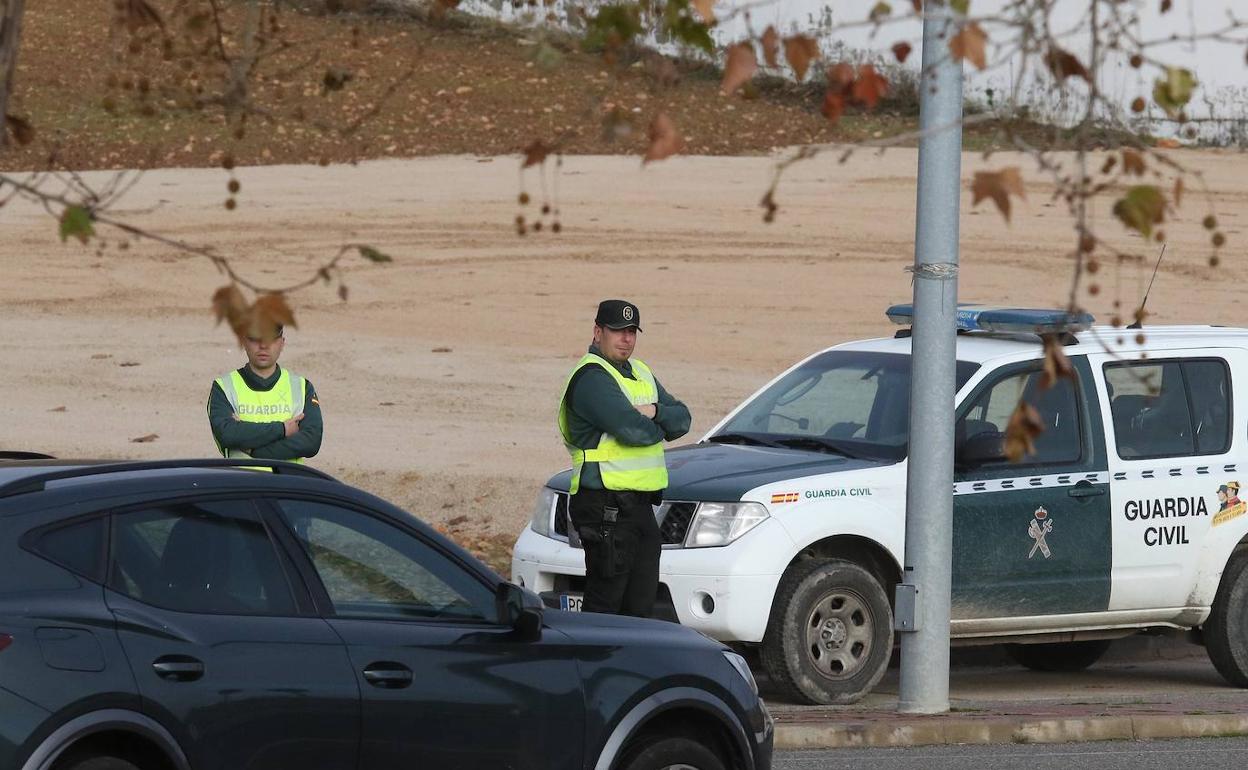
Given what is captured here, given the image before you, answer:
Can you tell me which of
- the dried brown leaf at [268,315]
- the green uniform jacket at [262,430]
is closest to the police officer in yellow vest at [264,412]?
the green uniform jacket at [262,430]

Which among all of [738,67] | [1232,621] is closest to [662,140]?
[738,67]

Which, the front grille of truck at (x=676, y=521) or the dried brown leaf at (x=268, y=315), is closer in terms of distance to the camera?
the dried brown leaf at (x=268, y=315)

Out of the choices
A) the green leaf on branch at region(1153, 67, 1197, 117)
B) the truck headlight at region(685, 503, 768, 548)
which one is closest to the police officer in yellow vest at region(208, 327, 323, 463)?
the truck headlight at region(685, 503, 768, 548)

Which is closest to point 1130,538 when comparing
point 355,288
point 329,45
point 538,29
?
point 538,29

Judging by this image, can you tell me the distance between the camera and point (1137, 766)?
33.3ft

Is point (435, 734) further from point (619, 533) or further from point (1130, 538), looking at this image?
point (1130, 538)

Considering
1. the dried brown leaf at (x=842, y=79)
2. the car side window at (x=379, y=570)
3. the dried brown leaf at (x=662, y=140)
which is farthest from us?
the car side window at (x=379, y=570)

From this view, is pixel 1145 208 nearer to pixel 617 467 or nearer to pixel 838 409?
pixel 617 467

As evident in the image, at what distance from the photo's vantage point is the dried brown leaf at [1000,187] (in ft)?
14.8

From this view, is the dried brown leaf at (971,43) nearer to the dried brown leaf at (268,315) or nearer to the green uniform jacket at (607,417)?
the dried brown leaf at (268,315)

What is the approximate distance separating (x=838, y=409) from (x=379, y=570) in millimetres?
5574

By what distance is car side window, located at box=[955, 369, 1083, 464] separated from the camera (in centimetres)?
1175

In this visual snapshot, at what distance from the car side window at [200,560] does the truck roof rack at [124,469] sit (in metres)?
0.25

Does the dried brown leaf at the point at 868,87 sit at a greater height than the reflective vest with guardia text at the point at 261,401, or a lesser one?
greater
